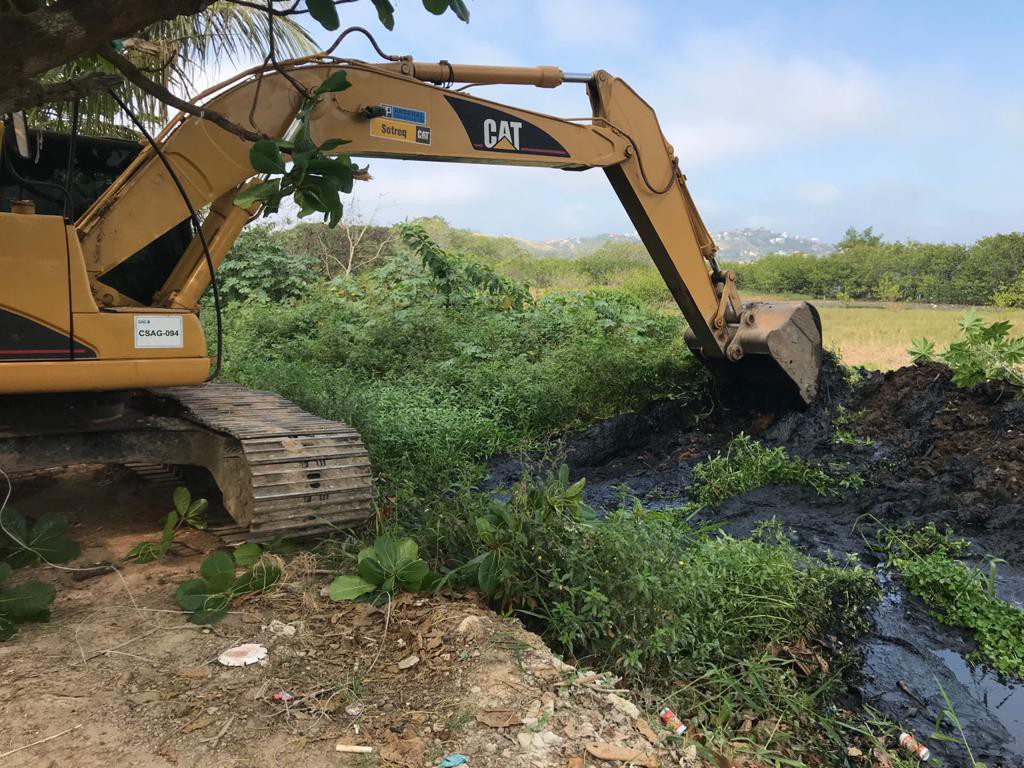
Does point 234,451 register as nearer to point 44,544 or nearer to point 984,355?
point 44,544

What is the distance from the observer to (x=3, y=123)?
355 centimetres

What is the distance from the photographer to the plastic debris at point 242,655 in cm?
276

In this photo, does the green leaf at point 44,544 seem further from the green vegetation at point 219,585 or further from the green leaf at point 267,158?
the green leaf at point 267,158

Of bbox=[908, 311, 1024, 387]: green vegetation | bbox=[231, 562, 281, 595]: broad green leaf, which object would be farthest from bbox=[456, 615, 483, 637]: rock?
bbox=[908, 311, 1024, 387]: green vegetation

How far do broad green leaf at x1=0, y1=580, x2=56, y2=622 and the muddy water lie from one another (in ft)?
9.34

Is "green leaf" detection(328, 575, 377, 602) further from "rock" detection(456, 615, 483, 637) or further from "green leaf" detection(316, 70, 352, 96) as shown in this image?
"green leaf" detection(316, 70, 352, 96)

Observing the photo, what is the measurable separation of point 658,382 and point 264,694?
522cm

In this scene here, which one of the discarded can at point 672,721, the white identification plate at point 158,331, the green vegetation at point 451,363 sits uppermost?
the white identification plate at point 158,331

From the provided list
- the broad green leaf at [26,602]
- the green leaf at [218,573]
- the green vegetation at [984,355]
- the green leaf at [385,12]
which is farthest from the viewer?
the green vegetation at [984,355]

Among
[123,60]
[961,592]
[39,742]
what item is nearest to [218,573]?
[39,742]

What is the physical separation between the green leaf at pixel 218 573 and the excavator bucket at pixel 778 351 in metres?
4.42

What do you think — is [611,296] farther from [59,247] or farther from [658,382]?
[59,247]

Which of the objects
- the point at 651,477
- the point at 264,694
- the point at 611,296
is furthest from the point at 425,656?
the point at 611,296

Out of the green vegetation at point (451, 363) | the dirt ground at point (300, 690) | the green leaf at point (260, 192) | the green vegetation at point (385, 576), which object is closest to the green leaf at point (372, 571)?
the green vegetation at point (385, 576)
